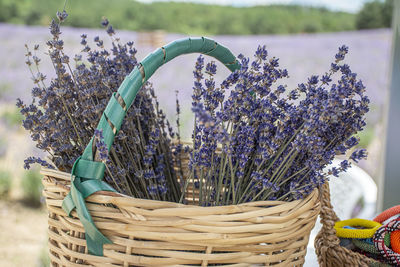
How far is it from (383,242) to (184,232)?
1.28 feet

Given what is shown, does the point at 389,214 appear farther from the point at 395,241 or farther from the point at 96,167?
the point at 96,167

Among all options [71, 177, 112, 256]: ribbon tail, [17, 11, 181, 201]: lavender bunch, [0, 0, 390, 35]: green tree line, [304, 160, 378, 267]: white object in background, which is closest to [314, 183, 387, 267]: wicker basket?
[17, 11, 181, 201]: lavender bunch

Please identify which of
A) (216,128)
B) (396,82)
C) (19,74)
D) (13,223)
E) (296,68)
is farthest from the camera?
(296,68)

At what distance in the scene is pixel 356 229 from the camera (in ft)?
2.44

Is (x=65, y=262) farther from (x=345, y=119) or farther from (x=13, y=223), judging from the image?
(x=13, y=223)

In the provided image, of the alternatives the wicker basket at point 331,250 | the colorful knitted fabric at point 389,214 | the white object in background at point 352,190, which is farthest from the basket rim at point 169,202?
the white object in background at point 352,190

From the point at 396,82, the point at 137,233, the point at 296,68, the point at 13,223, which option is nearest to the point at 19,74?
the point at 13,223

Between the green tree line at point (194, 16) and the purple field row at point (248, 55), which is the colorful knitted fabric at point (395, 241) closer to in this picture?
the purple field row at point (248, 55)

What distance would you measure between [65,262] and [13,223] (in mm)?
3556

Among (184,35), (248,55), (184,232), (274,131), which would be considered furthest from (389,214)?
(184,35)

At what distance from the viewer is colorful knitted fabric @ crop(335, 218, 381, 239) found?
0.73 metres

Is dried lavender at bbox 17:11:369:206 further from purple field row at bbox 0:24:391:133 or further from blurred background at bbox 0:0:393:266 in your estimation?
purple field row at bbox 0:24:391:133

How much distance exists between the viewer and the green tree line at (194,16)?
5793 mm

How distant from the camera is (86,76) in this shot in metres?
0.70
